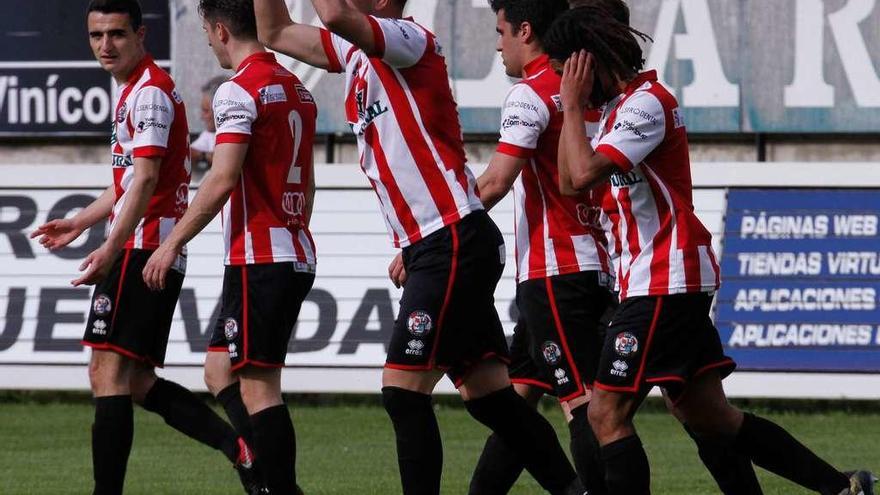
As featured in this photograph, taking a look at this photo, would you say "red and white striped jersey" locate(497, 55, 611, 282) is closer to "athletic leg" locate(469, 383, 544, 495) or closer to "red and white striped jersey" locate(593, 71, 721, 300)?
"athletic leg" locate(469, 383, 544, 495)

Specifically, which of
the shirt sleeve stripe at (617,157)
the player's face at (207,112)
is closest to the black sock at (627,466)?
the shirt sleeve stripe at (617,157)

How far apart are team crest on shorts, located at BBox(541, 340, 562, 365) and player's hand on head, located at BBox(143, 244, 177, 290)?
1488mm

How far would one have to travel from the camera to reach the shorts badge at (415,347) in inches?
243

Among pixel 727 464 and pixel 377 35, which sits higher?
pixel 377 35

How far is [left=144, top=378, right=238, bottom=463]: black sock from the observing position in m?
7.77

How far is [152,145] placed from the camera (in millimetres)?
7383

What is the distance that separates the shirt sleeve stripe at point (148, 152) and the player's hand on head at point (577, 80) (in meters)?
2.01

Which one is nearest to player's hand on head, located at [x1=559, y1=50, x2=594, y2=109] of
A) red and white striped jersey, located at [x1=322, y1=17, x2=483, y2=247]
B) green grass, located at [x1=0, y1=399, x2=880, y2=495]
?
red and white striped jersey, located at [x1=322, y1=17, x2=483, y2=247]

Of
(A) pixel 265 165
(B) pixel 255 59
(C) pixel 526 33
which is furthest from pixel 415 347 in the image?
(C) pixel 526 33

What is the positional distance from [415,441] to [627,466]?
2.41 ft

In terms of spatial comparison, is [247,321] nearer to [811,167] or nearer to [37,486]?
[37,486]

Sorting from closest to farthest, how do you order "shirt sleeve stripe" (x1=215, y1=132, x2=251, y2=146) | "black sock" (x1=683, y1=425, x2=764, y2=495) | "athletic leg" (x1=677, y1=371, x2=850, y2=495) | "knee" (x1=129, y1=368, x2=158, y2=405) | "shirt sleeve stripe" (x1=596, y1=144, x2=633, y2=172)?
"shirt sleeve stripe" (x1=596, y1=144, x2=633, y2=172) → "athletic leg" (x1=677, y1=371, x2=850, y2=495) → "black sock" (x1=683, y1=425, x2=764, y2=495) → "shirt sleeve stripe" (x1=215, y1=132, x2=251, y2=146) → "knee" (x1=129, y1=368, x2=158, y2=405)

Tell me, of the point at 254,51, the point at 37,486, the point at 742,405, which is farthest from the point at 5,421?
the point at 254,51

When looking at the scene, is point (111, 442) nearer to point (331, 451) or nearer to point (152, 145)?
point (152, 145)
